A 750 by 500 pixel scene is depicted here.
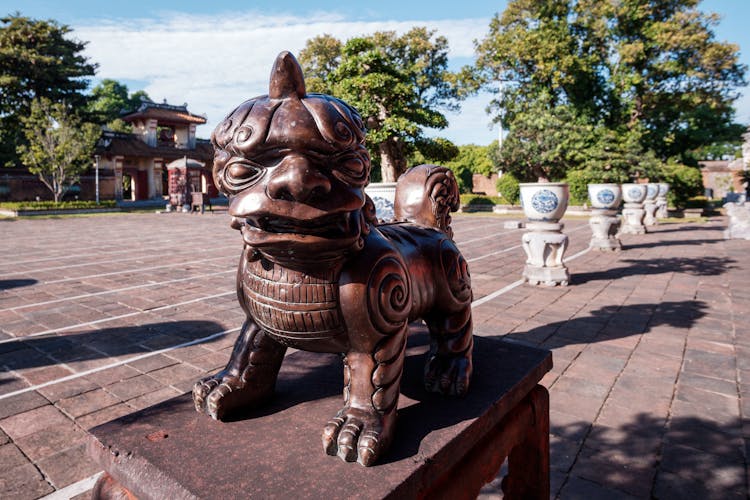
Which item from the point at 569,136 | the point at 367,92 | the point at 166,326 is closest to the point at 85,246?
the point at 166,326

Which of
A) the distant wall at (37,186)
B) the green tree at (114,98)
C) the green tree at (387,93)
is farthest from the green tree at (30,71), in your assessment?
the green tree at (387,93)

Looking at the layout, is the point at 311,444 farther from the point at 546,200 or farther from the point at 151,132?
the point at 151,132

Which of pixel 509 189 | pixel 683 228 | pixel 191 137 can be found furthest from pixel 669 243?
pixel 191 137

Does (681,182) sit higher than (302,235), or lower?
higher

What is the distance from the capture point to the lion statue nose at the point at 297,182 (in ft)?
3.24

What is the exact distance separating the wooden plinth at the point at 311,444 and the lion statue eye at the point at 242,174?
0.67 m

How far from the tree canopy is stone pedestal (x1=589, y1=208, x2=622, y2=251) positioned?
30.2 ft

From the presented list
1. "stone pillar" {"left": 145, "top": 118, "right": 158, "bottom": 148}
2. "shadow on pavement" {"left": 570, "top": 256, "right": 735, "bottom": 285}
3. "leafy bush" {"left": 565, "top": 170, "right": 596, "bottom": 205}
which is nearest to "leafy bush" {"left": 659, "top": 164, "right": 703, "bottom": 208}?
"leafy bush" {"left": 565, "top": 170, "right": 596, "bottom": 205}

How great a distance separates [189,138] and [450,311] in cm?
3800

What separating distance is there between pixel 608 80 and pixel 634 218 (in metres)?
9.84

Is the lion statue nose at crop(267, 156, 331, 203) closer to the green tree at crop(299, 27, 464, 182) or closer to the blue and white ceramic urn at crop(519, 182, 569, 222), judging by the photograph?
the blue and white ceramic urn at crop(519, 182, 569, 222)

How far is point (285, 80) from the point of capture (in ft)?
3.46

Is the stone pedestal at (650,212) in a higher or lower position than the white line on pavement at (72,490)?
higher

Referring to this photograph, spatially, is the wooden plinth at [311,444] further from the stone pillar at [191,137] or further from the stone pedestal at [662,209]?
the stone pillar at [191,137]
